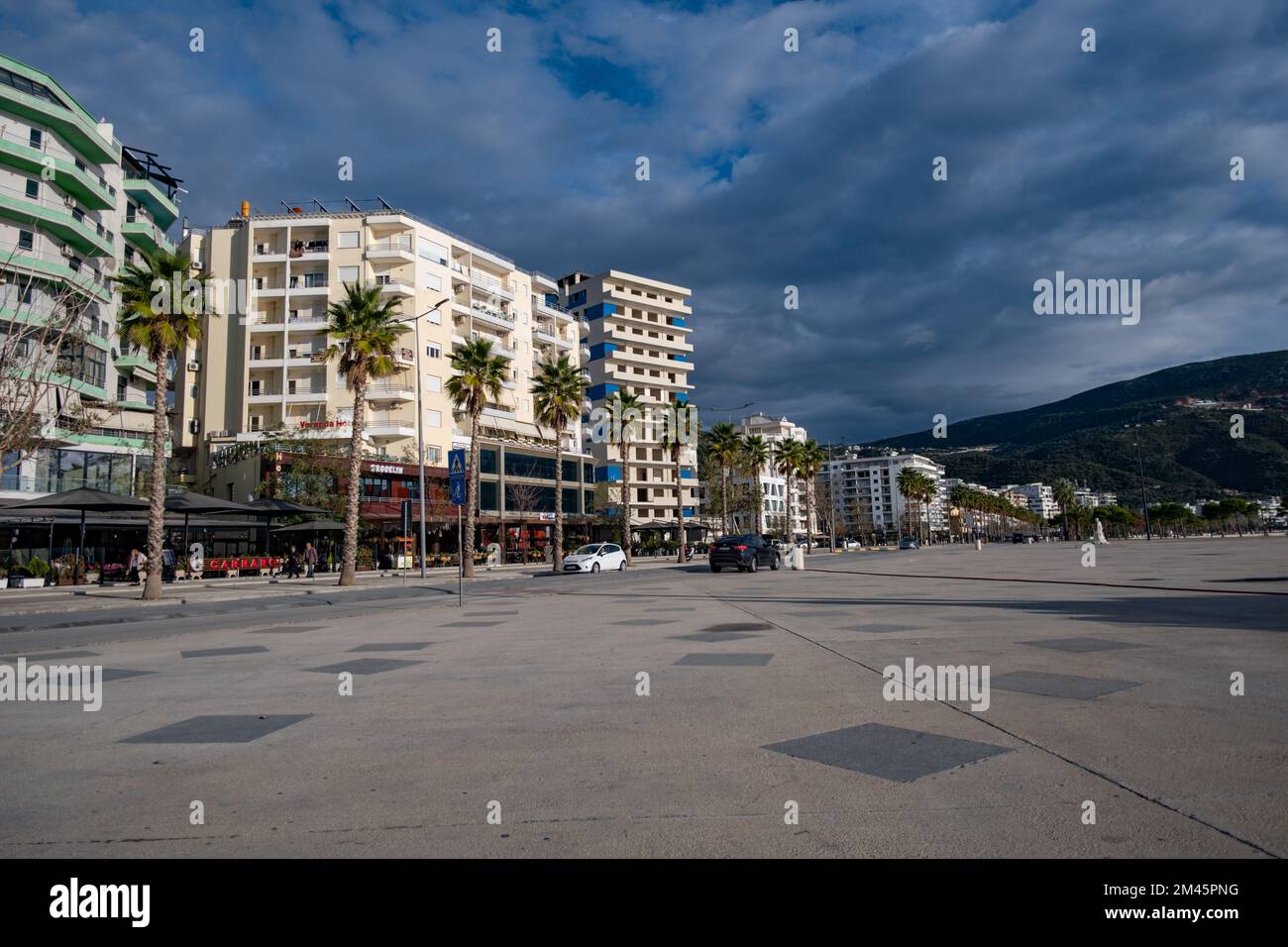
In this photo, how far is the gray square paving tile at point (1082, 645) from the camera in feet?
30.2

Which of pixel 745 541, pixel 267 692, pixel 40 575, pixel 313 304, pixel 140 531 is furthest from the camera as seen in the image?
pixel 313 304

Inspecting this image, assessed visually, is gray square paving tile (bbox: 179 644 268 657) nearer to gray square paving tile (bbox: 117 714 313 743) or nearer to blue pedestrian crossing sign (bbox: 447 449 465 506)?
gray square paving tile (bbox: 117 714 313 743)

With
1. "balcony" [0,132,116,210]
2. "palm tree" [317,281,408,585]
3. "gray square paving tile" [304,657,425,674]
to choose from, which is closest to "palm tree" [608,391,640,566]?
"palm tree" [317,281,408,585]

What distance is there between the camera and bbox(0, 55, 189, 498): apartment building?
42250 mm

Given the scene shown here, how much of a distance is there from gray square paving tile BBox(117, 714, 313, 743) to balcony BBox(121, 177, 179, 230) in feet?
214

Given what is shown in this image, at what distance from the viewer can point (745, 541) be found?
34781mm

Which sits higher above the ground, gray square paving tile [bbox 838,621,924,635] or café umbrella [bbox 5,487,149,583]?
café umbrella [bbox 5,487,149,583]

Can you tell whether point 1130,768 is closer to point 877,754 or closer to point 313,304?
point 877,754

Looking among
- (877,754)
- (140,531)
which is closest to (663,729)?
(877,754)

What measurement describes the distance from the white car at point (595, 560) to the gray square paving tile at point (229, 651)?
29.2 metres

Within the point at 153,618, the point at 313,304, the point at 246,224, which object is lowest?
the point at 153,618

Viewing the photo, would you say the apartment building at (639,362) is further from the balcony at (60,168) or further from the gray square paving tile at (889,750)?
the gray square paving tile at (889,750)

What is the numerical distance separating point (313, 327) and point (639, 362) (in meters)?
39.4
